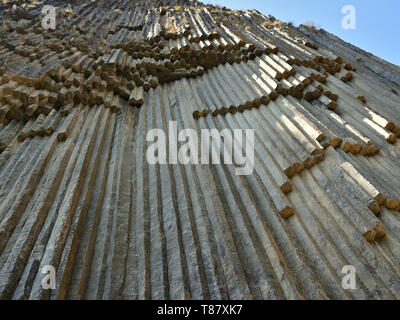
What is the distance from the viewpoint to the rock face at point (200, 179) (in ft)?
10.1

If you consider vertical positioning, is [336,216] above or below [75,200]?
above

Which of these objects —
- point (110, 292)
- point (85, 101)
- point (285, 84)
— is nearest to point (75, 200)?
point (110, 292)

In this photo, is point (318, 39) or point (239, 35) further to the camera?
point (318, 39)

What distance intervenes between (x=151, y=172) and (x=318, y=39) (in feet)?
26.4

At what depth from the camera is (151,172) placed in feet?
15.8

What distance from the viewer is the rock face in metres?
3.07

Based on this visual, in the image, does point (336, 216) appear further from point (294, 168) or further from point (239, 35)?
point (239, 35)

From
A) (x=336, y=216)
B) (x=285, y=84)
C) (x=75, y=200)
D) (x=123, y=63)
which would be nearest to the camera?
(x=336, y=216)

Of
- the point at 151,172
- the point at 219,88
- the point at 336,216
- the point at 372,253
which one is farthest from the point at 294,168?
the point at 219,88

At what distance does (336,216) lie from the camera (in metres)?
3.49

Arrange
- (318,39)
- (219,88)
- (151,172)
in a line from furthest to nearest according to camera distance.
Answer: (318,39)
(219,88)
(151,172)

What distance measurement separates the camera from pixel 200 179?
4.50m

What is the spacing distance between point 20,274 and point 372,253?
10.8ft

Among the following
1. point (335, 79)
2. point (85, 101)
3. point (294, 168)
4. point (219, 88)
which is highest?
point (335, 79)
